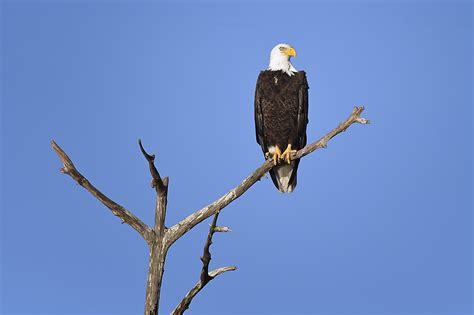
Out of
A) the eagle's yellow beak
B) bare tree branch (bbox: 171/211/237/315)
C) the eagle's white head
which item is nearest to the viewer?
bare tree branch (bbox: 171/211/237/315)

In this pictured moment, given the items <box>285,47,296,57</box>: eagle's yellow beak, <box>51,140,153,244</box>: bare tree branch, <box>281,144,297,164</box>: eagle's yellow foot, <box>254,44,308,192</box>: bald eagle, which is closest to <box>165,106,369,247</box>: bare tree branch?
<box>51,140,153,244</box>: bare tree branch

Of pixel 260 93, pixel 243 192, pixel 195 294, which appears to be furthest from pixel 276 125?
pixel 195 294

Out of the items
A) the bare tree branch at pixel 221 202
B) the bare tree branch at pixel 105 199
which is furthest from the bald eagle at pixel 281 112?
the bare tree branch at pixel 105 199

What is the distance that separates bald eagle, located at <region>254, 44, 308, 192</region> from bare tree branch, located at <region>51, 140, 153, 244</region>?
202cm

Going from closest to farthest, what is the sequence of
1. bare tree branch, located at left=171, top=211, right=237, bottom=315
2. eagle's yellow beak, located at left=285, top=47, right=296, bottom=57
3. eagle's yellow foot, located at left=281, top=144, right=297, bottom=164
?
bare tree branch, located at left=171, top=211, right=237, bottom=315, eagle's yellow foot, located at left=281, top=144, right=297, bottom=164, eagle's yellow beak, located at left=285, top=47, right=296, bottom=57

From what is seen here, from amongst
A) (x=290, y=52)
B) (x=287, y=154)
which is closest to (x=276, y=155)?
(x=287, y=154)

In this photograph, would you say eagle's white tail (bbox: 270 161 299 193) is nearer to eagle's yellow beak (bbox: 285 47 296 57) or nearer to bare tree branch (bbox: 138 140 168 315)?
eagle's yellow beak (bbox: 285 47 296 57)

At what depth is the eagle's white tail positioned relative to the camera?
342 inches

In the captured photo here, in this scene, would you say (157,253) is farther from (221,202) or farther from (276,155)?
(276,155)

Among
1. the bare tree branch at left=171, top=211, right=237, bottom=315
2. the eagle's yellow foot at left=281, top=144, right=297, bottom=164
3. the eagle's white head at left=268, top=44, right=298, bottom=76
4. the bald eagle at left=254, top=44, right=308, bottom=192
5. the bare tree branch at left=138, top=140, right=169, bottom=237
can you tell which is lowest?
the bare tree branch at left=171, top=211, right=237, bottom=315

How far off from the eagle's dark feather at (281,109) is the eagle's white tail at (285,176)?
150mm

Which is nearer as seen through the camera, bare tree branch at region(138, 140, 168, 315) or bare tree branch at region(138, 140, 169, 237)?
bare tree branch at region(138, 140, 169, 237)

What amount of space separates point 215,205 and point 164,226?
58 cm

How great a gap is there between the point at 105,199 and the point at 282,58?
3223 millimetres
